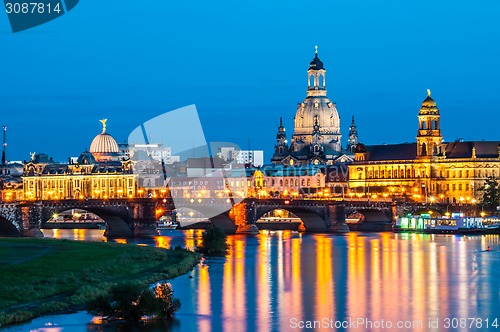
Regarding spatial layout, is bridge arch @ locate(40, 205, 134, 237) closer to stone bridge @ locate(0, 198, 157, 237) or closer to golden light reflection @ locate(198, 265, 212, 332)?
stone bridge @ locate(0, 198, 157, 237)

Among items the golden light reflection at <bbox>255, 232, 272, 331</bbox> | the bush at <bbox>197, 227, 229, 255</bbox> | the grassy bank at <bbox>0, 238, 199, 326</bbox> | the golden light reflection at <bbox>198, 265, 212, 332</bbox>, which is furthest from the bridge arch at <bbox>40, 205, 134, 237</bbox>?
the golden light reflection at <bbox>198, 265, 212, 332</bbox>

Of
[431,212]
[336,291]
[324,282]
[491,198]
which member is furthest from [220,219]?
[336,291]

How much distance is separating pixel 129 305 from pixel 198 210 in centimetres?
10173

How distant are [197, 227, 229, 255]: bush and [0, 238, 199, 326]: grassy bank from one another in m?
8.03

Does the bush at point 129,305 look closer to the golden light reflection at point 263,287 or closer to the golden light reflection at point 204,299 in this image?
the golden light reflection at point 204,299

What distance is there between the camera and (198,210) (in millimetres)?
161125

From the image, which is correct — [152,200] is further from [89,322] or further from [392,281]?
[89,322]

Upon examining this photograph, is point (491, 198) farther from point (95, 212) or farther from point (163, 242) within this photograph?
point (163, 242)

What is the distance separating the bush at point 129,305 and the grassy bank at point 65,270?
275 centimetres

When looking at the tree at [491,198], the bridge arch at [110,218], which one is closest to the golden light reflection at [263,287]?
the bridge arch at [110,218]

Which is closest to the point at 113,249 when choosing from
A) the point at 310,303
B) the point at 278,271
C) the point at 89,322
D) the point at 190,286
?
the point at 278,271

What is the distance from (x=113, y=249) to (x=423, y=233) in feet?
223

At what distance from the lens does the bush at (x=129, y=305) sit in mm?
59469

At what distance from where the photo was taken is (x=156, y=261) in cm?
8862
